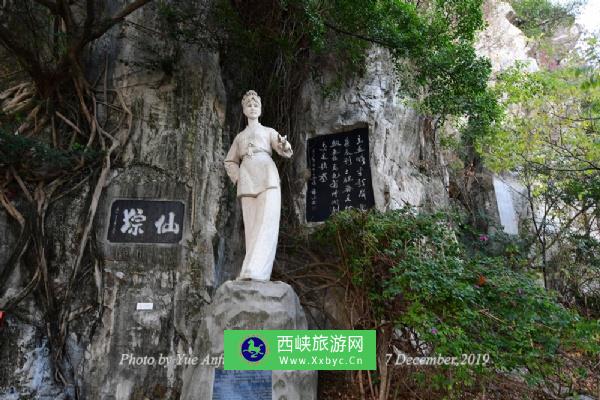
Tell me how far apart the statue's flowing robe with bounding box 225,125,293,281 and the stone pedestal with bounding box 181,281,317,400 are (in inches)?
6.4

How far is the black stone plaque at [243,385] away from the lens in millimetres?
2841

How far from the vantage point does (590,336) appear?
281 centimetres

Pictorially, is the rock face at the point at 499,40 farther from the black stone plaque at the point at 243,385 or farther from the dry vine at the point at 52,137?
the black stone plaque at the point at 243,385

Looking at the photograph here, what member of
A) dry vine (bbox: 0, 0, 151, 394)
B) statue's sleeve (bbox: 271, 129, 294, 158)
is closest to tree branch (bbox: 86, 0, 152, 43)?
dry vine (bbox: 0, 0, 151, 394)

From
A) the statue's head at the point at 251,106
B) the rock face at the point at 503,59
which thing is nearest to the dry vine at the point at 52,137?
the statue's head at the point at 251,106

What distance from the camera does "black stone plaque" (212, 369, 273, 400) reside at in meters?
2.84

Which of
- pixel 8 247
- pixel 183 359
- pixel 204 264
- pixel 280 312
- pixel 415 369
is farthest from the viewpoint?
pixel 204 264

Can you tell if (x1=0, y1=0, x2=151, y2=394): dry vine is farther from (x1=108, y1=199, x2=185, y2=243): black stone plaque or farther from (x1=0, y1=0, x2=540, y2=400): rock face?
(x1=108, y1=199, x2=185, y2=243): black stone plaque

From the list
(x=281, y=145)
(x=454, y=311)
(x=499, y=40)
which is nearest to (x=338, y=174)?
(x=281, y=145)

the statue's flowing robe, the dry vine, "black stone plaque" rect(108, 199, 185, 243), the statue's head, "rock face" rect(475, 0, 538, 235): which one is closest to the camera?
the statue's flowing robe

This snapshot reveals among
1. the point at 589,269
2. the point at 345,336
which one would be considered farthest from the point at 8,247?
the point at 589,269

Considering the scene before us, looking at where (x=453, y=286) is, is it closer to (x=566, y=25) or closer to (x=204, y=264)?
(x=204, y=264)

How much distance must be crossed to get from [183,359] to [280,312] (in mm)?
1543

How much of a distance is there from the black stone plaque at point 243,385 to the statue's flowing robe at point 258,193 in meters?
0.73
